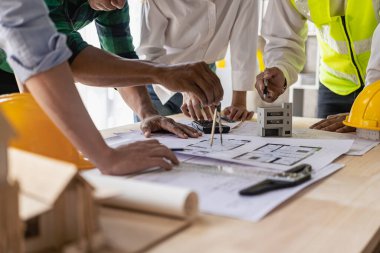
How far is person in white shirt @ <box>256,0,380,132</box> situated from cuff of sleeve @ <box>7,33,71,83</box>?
1.00 metres

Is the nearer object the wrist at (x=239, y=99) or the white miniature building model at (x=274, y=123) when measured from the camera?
the white miniature building model at (x=274, y=123)

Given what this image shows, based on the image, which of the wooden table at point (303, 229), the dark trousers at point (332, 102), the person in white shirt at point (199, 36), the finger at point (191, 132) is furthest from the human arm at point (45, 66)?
the dark trousers at point (332, 102)

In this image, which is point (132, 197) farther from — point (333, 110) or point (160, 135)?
point (333, 110)

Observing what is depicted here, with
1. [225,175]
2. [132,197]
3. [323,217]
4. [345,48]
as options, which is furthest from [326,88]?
[132,197]

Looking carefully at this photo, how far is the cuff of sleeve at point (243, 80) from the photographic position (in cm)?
194

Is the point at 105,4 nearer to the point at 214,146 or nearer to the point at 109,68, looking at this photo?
the point at 109,68

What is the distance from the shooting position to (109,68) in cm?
117

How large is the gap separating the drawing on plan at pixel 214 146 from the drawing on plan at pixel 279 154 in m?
0.06

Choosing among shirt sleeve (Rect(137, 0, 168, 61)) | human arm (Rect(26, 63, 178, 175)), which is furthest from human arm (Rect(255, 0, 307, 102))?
human arm (Rect(26, 63, 178, 175))

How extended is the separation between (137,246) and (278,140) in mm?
767

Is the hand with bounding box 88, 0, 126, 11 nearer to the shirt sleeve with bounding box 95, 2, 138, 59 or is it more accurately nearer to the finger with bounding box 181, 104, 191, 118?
the shirt sleeve with bounding box 95, 2, 138, 59

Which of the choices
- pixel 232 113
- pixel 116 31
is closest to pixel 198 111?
pixel 232 113

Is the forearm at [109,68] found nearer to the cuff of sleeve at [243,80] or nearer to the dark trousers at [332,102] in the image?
the cuff of sleeve at [243,80]

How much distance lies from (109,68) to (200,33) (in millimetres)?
796
